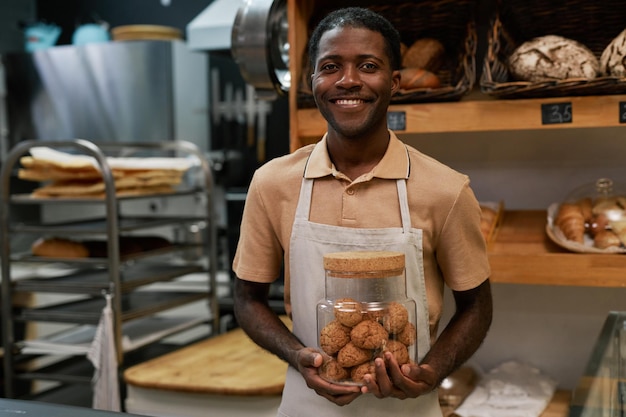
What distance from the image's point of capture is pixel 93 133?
481 cm

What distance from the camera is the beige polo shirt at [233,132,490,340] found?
1.39 metres

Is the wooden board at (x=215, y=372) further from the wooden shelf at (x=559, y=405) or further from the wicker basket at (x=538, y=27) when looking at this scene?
the wicker basket at (x=538, y=27)

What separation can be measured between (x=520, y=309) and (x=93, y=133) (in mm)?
3390

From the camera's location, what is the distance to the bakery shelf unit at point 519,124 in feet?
5.99

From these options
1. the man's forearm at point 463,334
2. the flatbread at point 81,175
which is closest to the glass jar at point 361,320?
the man's forearm at point 463,334

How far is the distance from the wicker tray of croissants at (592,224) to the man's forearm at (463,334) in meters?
0.59

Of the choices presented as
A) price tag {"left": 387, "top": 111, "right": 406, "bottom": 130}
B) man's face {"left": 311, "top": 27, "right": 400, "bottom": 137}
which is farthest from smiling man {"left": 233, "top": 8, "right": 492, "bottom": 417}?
price tag {"left": 387, "top": 111, "right": 406, "bottom": 130}

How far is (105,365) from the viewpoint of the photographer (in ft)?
8.25

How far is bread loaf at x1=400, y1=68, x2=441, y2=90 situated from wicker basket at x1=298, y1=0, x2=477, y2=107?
0.04m

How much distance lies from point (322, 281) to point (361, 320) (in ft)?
0.76

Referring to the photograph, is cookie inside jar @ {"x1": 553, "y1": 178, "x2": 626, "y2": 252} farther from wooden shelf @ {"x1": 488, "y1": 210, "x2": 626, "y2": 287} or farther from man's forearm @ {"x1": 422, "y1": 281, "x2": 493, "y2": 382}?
man's forearm @ {"x1": 422, "y1": 281, "x2": 493, "y2": 382}

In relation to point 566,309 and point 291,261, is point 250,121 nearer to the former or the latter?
point 566,309

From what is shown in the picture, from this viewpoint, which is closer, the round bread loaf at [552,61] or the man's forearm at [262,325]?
the man's forearm at [262,325]

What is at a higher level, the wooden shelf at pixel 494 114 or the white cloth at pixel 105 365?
the wooden shelf at pixel 494 114
